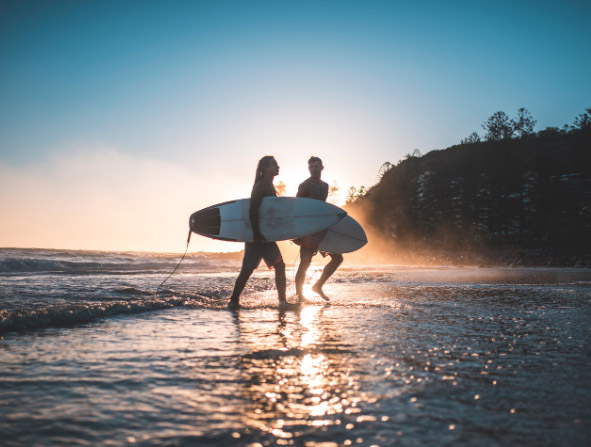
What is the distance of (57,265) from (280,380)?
19.6 meters

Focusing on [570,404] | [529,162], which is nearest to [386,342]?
[570,404]

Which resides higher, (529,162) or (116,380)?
(529,162)

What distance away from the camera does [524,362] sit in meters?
2.18

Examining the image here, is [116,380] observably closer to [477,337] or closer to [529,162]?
[477,337]

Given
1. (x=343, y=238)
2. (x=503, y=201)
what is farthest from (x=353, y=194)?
(x=343, y=238)

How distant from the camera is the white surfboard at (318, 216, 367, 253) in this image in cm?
683

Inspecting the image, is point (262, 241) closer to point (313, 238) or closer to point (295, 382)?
point (313, 238)

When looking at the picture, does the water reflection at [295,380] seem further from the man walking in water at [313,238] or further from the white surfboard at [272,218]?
the man walking in water at [313,238]

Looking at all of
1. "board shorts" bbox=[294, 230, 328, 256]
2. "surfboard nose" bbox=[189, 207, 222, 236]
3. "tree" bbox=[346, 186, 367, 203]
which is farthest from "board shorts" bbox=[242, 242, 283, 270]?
"tree" bbox=[346, 186, 367, 203]

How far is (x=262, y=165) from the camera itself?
5.66 m

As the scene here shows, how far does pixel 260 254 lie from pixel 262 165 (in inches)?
49.2

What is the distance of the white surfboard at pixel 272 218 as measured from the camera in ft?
19.2

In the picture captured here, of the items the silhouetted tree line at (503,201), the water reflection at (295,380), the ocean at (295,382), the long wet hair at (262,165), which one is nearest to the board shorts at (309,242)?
the long wet hair at (262,165)

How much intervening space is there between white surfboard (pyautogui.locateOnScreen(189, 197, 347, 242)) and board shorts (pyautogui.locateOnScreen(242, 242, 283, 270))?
0.10 metres
